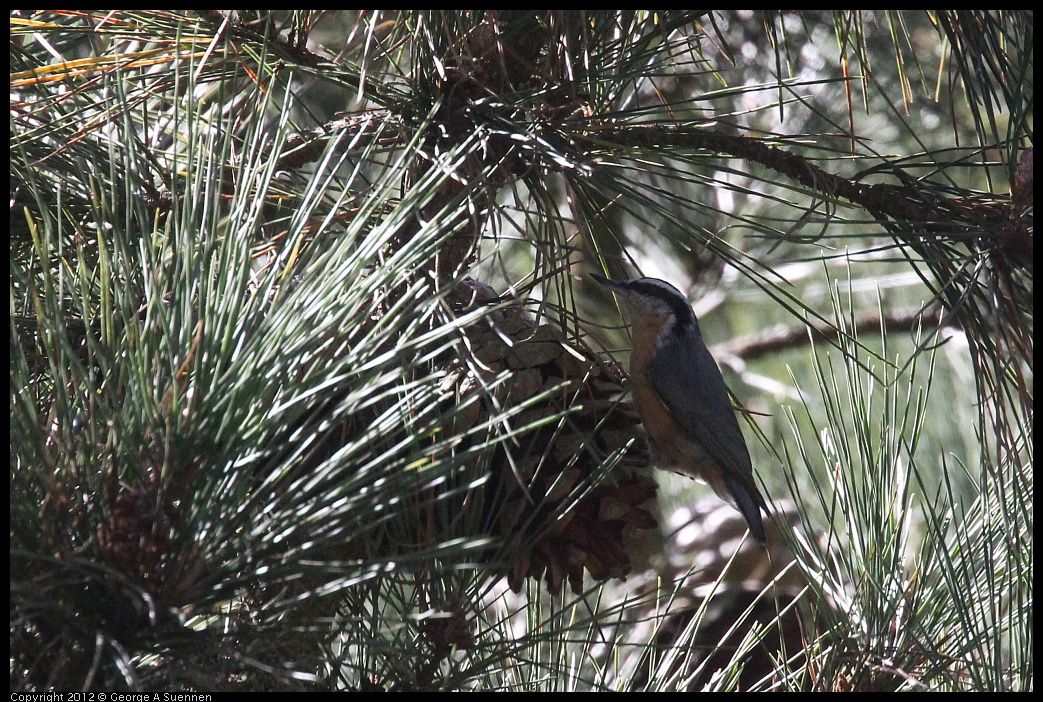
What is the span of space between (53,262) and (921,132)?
7.74 feet

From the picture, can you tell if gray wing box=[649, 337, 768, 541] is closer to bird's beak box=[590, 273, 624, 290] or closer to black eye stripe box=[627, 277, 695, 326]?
black eye stripe box=[627, 277, 695, 326]

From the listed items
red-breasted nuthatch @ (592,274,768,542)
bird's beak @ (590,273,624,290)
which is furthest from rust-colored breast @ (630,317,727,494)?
bird's beak @ (590,273,624,290)

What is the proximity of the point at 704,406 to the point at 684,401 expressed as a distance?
5 cm

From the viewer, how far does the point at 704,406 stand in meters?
1.97

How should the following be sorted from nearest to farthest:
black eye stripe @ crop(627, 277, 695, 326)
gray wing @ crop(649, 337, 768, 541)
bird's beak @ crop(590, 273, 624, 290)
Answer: bird's beak @ crop(590, 273, 624, 290) < black eye stripe @ crop(627, 277, 695, 326) < gray wing @ crop(649, 337, 768, 541)

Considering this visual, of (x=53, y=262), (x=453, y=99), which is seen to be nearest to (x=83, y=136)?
(x=53, y=262)

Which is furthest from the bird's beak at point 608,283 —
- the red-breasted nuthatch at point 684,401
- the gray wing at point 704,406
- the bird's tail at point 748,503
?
the bird's tail at point 748,503

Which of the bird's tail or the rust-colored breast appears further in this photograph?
the rust-colored breast

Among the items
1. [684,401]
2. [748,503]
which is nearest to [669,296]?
[684,401]

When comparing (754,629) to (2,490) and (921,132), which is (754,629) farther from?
(921,132)

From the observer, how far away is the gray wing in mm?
1943

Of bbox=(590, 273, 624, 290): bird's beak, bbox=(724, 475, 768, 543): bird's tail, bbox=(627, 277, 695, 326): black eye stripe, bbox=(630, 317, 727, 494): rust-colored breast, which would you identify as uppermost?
bbox=(590, 273, 624, 290): bird's beak

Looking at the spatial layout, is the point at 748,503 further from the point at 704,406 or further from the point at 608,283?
the point at 608,283

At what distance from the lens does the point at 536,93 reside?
1051 millimetres
